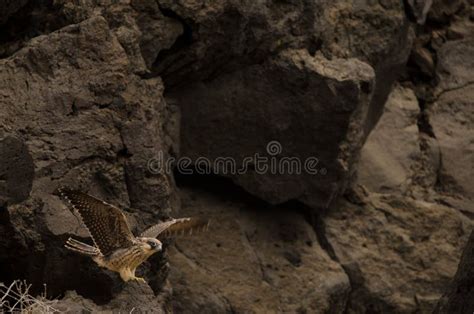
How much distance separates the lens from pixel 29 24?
769 cm

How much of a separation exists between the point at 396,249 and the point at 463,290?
7.20 ft

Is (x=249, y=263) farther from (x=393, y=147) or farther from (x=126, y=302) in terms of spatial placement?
(x=126, y=302)

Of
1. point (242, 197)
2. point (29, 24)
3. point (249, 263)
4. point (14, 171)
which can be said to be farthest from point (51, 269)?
point (242, 197)

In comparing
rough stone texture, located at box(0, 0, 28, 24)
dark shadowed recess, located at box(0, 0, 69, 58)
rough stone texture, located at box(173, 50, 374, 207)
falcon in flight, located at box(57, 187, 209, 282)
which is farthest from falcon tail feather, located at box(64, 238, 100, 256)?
rough stone texture, located at box(173, 50, 374, 207)

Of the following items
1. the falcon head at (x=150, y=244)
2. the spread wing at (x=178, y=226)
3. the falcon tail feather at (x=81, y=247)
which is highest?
the spread wing at (x=178, y=226)

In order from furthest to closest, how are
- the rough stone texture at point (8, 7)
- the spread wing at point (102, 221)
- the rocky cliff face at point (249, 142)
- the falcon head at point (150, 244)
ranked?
1. the rough stone texture at point (8, 7)
2. the rocky cliff face at point (249, 142)
3. the falcon head at point (150, 244)
4. the spread wing at point (102, 221)

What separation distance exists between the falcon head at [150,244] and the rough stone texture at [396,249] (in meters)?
2.55

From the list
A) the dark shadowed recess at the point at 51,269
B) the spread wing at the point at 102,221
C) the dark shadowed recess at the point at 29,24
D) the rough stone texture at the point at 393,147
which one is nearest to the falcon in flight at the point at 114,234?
the spread wing at the point at 102,221

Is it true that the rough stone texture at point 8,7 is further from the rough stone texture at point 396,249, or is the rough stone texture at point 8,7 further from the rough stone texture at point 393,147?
the rough stone texture at point 393,147

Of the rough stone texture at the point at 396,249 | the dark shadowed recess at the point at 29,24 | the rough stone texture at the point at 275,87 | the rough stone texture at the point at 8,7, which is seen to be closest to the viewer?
the rough stone texture at the point at 8,7

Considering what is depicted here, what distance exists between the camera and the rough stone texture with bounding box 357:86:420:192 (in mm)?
9836

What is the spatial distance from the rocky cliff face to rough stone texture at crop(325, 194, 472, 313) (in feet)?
0.03

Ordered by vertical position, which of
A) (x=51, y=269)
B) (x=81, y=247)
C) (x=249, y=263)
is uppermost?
(x=81, y=247)

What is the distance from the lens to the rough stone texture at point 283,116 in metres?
8.71
